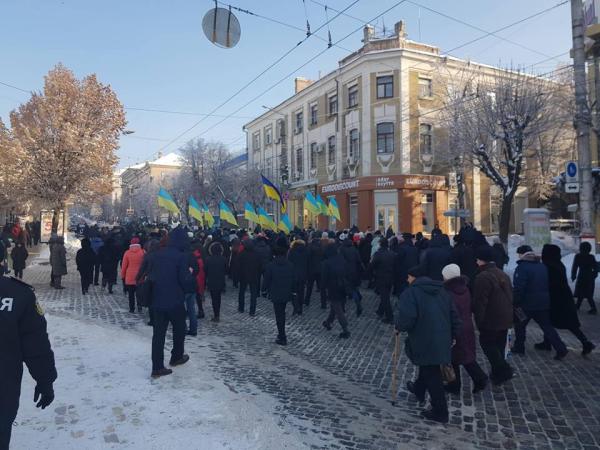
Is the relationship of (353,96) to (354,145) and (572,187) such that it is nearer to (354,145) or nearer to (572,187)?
(354,145)

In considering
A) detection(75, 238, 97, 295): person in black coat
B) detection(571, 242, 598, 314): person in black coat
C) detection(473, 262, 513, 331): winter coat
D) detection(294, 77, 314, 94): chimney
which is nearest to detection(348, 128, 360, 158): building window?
detection(294, 77, 314, 94): chimney

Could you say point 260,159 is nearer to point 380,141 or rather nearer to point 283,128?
point 283,128

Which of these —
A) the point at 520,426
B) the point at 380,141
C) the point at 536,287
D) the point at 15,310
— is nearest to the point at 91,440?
the point at 15,310

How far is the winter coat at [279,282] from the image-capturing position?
7.62 meters

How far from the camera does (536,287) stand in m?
6.47

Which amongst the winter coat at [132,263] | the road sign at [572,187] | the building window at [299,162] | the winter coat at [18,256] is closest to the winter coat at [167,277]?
the winter coat at [132,263]

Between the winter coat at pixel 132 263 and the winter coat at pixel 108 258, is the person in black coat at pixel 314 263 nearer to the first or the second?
the winter coat at pixel 132 263

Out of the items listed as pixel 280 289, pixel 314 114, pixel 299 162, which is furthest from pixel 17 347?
pixel 299 162

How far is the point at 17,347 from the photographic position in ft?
9.18

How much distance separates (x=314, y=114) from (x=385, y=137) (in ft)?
27.6

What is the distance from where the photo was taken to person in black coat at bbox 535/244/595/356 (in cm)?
659

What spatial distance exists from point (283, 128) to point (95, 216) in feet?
337

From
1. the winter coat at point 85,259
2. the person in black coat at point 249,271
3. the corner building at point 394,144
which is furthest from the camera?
the corner building at point 394,144

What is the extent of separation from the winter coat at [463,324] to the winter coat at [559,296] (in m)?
2.41
